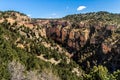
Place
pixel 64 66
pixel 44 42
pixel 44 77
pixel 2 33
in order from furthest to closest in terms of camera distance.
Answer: pixel 44 42 → pixel 64 66 → pixel 2 33 → pixel 44 77

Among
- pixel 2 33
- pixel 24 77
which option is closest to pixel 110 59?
pixel 2 33

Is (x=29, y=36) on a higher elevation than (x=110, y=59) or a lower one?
higher

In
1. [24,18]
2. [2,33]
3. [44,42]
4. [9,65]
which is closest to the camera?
[9,65]

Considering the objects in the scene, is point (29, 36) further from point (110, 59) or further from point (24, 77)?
point (24, 77)

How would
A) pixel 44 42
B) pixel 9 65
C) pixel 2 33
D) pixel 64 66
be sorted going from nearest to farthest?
pixel 9 65, pixel 2 33, pixel 64 66, pixel 44 42

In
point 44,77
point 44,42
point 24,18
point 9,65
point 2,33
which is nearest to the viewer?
point 9,65

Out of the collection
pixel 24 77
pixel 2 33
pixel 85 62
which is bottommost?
pixel 85 62

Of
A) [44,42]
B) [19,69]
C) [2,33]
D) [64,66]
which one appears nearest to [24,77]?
[19,69]

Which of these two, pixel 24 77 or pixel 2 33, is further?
pixel 2 33

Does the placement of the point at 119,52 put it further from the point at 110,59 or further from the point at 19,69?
the point at 19,69
